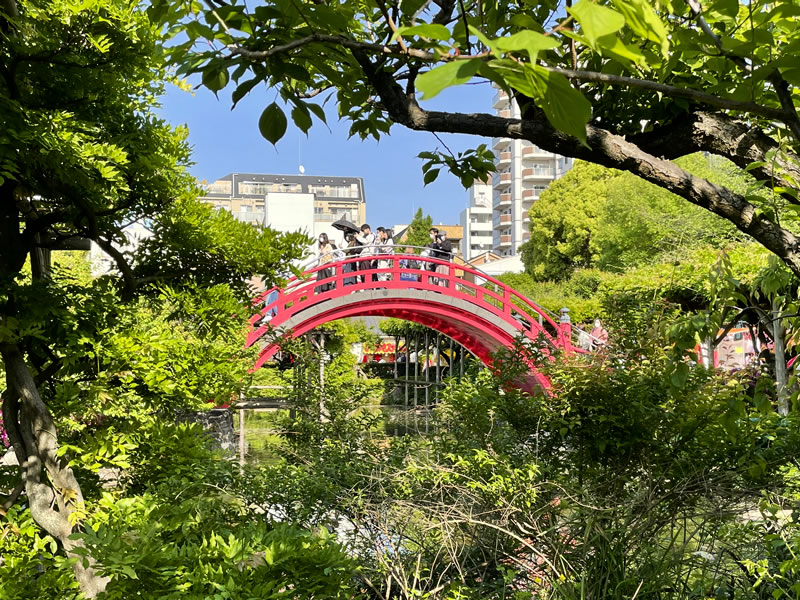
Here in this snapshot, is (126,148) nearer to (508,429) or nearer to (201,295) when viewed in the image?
(201,295)

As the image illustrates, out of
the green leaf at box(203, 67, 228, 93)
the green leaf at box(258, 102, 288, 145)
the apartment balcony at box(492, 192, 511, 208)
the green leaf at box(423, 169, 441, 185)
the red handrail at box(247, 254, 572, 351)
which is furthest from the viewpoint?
the apartment balcony at box(492, 192, 511, 208)

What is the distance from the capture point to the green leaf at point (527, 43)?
0.70 m

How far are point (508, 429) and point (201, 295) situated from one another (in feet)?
6.90

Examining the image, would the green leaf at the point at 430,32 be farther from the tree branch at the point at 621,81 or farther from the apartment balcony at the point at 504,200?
the apartment balcony at the point at 504,200

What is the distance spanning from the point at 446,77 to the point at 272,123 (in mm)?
839

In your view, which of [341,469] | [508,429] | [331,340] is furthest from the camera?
[331,340]

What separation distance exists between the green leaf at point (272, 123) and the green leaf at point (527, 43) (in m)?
0.86

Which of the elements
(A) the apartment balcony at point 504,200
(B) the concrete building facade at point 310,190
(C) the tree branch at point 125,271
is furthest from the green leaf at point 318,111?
(B) the concrete building facade at point 310,190

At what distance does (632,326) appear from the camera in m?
3.96

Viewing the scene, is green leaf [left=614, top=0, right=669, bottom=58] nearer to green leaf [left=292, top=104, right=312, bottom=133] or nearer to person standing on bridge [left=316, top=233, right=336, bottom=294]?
green leaf [left=292, top=104, right=312, bottom=133]

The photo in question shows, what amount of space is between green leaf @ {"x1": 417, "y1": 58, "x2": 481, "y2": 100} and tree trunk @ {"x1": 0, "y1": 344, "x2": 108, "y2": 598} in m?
2.46

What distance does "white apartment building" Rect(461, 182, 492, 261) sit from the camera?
64.7m

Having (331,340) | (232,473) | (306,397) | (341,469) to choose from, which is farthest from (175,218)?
(331,340)

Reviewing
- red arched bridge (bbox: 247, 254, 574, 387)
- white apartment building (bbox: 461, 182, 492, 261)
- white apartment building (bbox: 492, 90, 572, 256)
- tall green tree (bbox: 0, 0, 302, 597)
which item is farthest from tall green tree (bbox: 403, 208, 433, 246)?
tall green tree (bbox: 0, 0, 302, 597)
